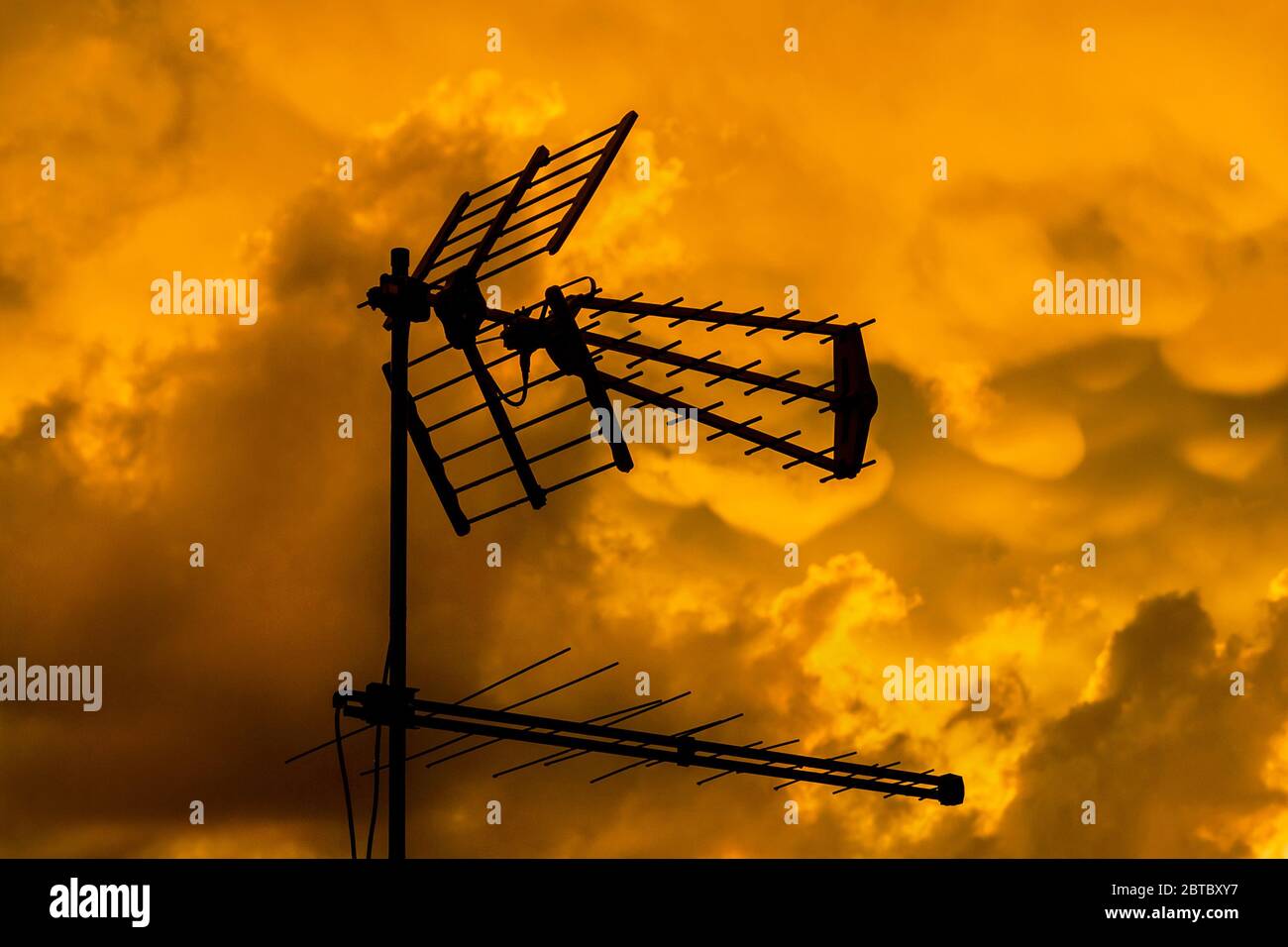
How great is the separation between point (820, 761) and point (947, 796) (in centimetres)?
140

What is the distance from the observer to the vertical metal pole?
2014cm

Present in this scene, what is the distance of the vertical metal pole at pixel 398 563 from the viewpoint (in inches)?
793

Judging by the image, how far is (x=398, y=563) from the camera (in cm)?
2048
